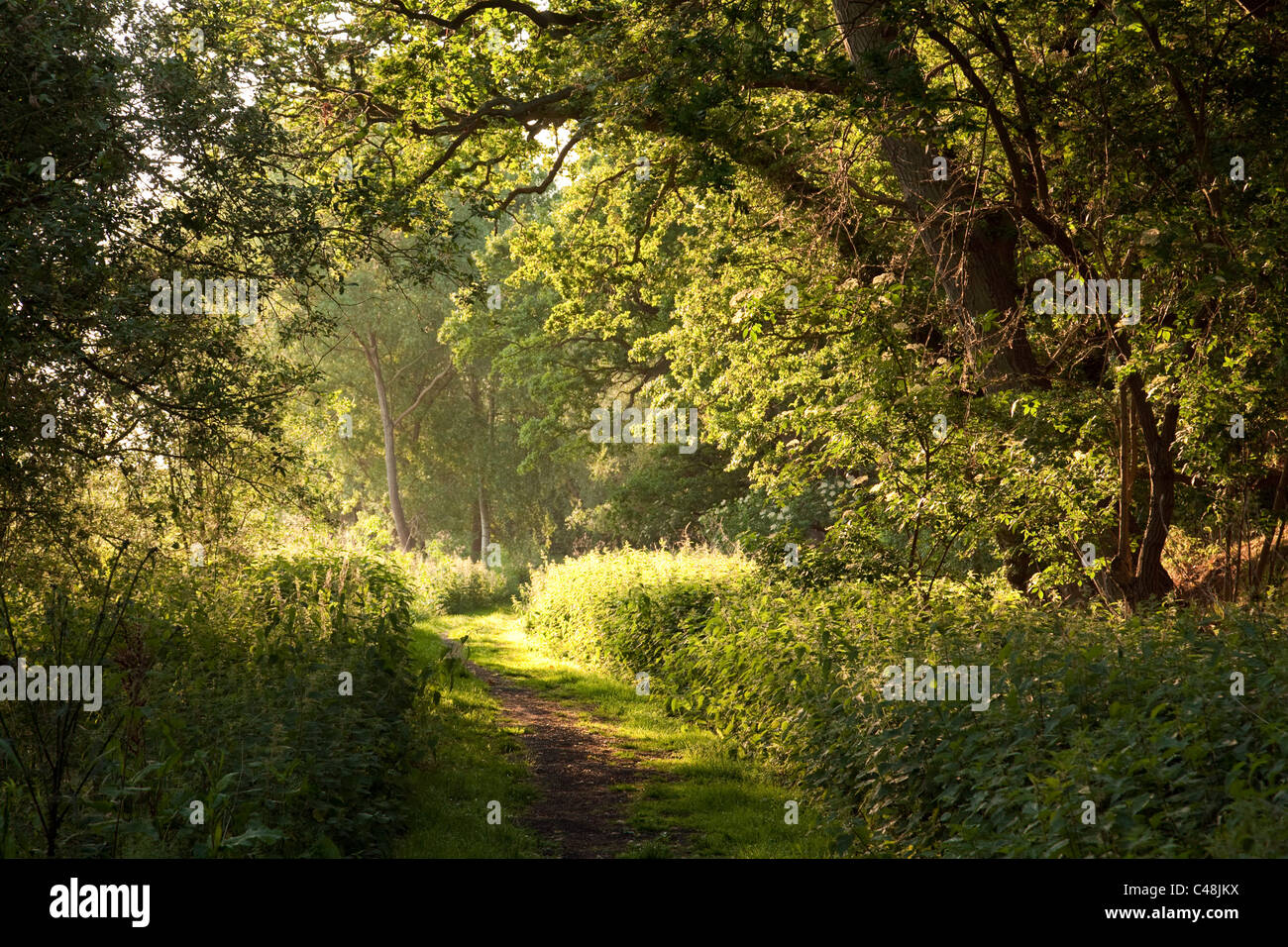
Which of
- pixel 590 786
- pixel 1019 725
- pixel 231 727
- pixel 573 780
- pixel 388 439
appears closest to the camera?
pixel 1019 725

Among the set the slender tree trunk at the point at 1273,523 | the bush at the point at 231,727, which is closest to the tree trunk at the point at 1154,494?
the slender tree trunk at the point at 1273,523

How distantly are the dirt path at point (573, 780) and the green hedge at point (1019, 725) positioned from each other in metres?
1.26

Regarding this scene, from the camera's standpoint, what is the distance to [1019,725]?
19.1 feet

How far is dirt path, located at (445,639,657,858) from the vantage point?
24.5ft

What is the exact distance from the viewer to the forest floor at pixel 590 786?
711cm

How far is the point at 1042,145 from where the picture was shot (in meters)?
10.3

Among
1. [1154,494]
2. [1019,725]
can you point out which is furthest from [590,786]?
[1154,494]

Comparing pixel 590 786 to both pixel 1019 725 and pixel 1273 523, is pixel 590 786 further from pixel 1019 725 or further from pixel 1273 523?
pixel 1273 523

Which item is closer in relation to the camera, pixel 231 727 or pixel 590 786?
pixel 231 727

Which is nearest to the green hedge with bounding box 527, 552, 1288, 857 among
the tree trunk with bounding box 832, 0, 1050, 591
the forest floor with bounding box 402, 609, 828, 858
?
the forest floor with bounding box 402, 609, 828, 858

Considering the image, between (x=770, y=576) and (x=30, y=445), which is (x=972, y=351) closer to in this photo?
(x=770, y=576)

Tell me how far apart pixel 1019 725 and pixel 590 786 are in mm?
4412
